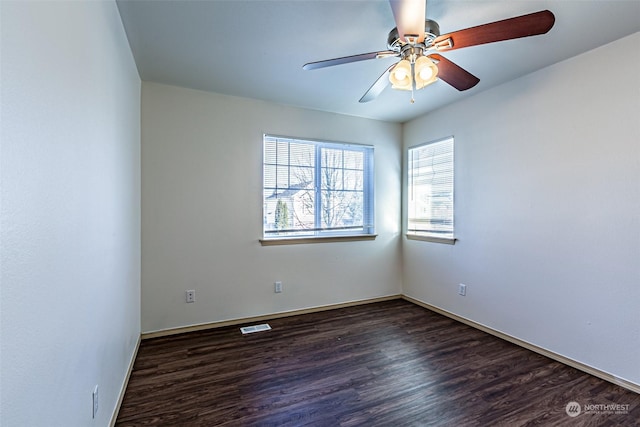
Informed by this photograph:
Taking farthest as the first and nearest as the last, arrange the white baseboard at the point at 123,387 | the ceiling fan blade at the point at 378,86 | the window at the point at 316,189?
1. the window at the point at 316,189
2. the ceiling fan blade at the point at 378,86
3. the white baseboard at the point at 123,387

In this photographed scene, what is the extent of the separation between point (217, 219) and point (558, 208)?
10.0 ft

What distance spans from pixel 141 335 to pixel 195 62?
2.48m

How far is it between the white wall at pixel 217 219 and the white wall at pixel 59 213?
1047mm

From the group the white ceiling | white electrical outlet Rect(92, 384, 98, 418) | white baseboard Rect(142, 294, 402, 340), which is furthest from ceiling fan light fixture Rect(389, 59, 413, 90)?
white baseboard Rect(142, 294, 402, 340)

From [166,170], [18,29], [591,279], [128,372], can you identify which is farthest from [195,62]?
[591,279]

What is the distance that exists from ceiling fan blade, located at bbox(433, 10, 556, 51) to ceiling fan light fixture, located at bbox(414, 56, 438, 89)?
0.31 ft

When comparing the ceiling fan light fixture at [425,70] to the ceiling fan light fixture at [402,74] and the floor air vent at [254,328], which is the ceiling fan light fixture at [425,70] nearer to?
the ceiling fan light fixture at [402,74]

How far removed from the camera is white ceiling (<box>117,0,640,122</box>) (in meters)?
1.74

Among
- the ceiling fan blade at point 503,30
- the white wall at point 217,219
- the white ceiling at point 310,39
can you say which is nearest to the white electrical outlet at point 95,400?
the white wall at point 217,219

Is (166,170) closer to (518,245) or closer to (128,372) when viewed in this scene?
(128,372)

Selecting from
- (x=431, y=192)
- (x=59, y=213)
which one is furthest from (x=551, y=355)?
(x=59, y=213)

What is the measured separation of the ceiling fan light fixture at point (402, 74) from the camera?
68.2 inches

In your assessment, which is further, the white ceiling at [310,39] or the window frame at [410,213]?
the window frame at [410,213]

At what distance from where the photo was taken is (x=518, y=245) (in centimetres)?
266
